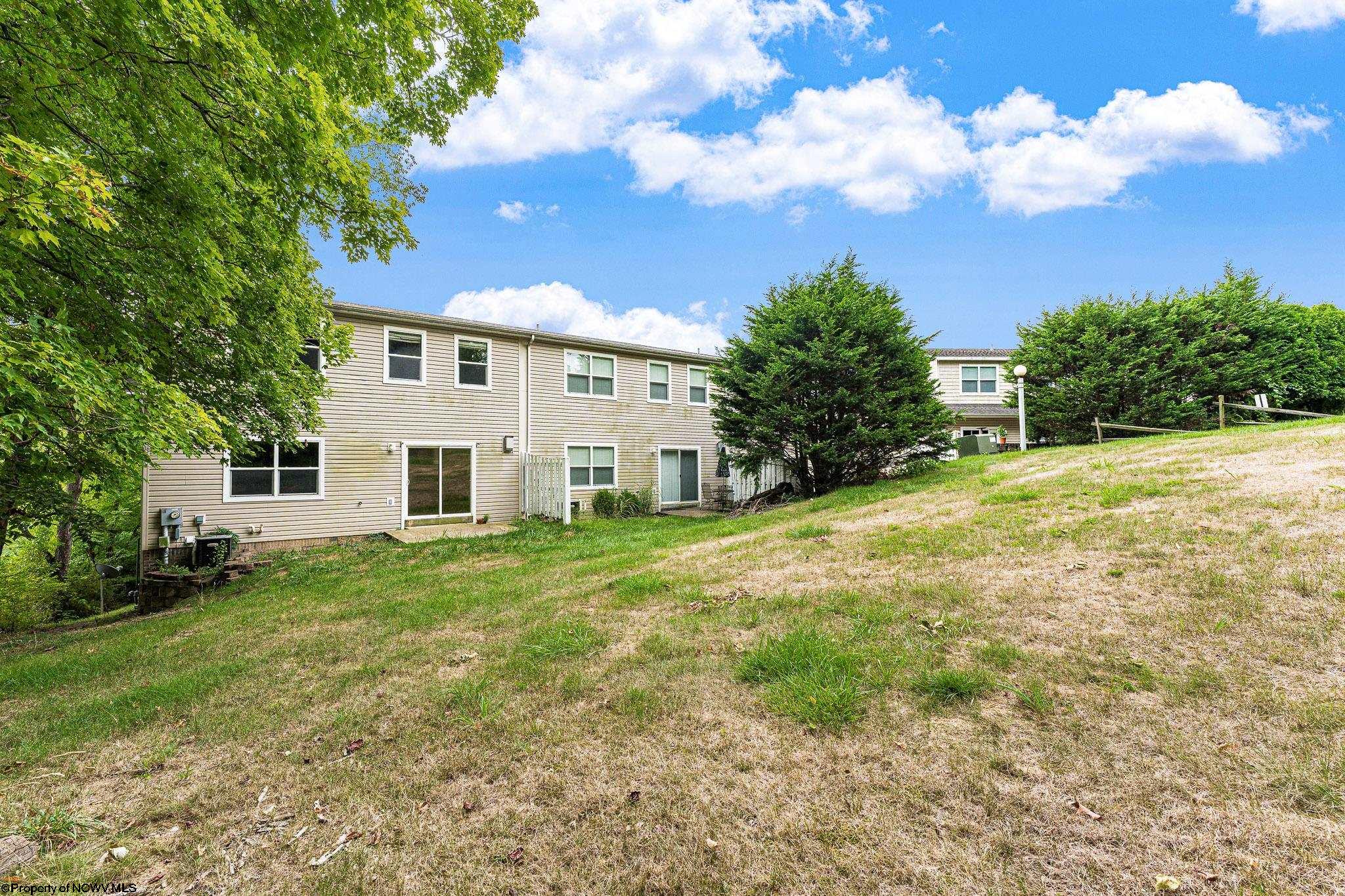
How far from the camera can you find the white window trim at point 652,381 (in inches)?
698

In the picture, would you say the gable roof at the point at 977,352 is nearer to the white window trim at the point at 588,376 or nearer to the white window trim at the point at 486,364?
the white window trim at the point at 588,376

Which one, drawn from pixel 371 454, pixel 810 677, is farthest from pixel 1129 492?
pixel 371 454

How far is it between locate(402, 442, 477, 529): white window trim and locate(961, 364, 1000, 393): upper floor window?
22.5m

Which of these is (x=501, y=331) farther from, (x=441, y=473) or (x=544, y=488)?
(x=544, y=488)

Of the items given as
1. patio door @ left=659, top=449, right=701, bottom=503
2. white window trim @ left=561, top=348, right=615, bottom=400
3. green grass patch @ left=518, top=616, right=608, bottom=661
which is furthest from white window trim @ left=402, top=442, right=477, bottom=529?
green grass patch @ left=518, top=616, right=608, bottom=661

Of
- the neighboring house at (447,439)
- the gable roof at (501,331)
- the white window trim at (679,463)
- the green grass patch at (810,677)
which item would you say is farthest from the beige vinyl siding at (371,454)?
the green grass patch at (810,677)

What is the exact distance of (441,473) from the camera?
14148 millimetres

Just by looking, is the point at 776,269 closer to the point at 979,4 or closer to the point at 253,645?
the point at 979,4

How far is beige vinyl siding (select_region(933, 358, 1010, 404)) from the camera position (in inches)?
976

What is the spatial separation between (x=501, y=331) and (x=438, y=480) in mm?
4527

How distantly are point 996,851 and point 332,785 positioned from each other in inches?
122

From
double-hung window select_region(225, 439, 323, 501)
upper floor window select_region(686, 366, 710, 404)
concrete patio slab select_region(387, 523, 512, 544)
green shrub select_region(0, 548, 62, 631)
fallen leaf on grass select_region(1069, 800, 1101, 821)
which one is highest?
upper floor window select_region(686, 366, 710, 404)

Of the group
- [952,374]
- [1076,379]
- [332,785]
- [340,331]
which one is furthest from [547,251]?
[332,785]

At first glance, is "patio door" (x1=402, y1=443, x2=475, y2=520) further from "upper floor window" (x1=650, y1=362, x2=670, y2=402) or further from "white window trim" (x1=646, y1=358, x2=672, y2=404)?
"upper floor window" (x1=650, y1=362, x2=670, y2=402)
